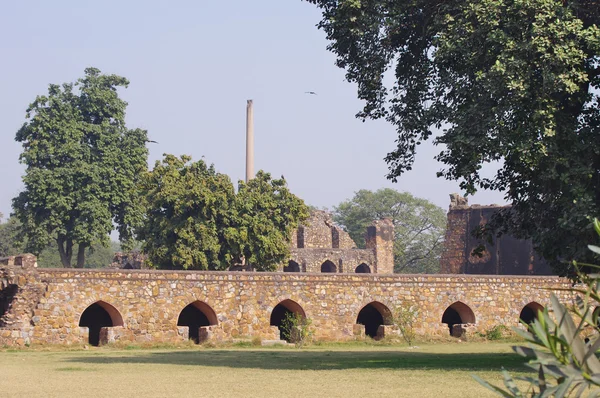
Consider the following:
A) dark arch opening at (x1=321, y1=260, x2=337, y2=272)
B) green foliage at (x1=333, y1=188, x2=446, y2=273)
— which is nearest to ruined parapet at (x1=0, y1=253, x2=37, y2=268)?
dark arch opening at (x1=321, y1=260, x2=337, y2=272)

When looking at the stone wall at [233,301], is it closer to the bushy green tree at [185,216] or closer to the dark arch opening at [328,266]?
the bushy green tree at [185,216]

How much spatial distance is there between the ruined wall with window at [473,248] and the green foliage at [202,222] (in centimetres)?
926

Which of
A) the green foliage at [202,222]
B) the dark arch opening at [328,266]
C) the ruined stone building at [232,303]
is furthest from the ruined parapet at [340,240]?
the ruined stone building at [232,303]

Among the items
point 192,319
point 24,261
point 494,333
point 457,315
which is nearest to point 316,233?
point 457,315

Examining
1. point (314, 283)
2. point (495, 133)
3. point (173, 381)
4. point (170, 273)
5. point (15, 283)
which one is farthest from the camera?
point (314, 283)

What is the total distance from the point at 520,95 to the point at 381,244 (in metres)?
34.5

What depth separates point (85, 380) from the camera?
12.8 metres

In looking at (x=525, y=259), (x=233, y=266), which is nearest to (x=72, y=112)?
(x=233, y=266)

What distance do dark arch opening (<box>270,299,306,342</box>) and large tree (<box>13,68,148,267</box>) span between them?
13171mm

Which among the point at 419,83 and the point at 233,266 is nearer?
the point at 419,83

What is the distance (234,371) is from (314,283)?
11.0m

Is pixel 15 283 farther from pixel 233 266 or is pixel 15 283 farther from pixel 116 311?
pixel 233 266

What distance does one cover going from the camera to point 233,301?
79.5 ft

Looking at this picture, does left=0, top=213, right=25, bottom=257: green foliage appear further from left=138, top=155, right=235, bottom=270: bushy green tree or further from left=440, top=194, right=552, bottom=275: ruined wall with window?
left=440, top=194, right=552, bottom=275: ruined wall with window
